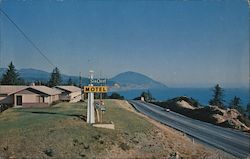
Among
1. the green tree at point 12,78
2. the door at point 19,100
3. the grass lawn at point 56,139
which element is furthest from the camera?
the green tree at point 12,78

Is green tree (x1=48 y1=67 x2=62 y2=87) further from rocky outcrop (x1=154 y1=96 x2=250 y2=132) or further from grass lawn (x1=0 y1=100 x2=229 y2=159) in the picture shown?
grass lawn (x1=0 y1=100 x2=229 y2=159)

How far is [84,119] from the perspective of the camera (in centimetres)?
1870

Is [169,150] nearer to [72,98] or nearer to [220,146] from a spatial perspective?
[220,146]

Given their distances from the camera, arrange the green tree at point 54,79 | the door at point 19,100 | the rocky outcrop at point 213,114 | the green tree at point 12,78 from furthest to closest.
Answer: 1. the green tree at point 54,79
2. the green tree at point 12,78
3. the door at point 19,100
4. the rocky outcrop at point 213,114

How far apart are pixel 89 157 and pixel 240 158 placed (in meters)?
5.86

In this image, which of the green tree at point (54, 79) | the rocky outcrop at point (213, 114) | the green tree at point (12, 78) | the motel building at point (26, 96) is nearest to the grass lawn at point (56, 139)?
the rocky outcrop at point (213, 114)

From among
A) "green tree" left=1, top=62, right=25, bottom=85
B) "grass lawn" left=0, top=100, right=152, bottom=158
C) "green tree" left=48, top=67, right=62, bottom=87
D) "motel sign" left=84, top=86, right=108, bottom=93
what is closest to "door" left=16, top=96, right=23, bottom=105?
"green tree" left=1, top=62, right=25, bottom=85

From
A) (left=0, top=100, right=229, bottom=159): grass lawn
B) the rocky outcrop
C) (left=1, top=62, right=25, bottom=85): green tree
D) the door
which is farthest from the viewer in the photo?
(left=1, top=62, right=25, bottom=85): green tree

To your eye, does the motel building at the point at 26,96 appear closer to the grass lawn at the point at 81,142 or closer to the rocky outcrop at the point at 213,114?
the rocky outcrop at the point at 213,114

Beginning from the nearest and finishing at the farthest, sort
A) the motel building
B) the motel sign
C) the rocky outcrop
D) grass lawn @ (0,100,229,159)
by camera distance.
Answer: grass lawn @ (0,100,229,159)
the motel sign
the rocky outcrop
the motel building

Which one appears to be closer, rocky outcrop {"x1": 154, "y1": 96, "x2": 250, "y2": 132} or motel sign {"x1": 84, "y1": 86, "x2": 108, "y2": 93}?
motel sign {"x1": 84, "y1": 86, "x2": 108, "y2": 93}

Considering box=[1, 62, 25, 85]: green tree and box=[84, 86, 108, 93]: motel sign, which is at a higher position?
box=[1, 62, 25, 85]: green tree

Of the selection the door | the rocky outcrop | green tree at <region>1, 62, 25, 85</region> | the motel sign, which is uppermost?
green tree at <region>1, 62, 25, 85</region>

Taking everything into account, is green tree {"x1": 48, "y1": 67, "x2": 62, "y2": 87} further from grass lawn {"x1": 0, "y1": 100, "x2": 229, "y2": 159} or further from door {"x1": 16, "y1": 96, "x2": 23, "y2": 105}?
grass lawn {"x1": 0, "y1": 100, "x2": 229, "y2": 159}
